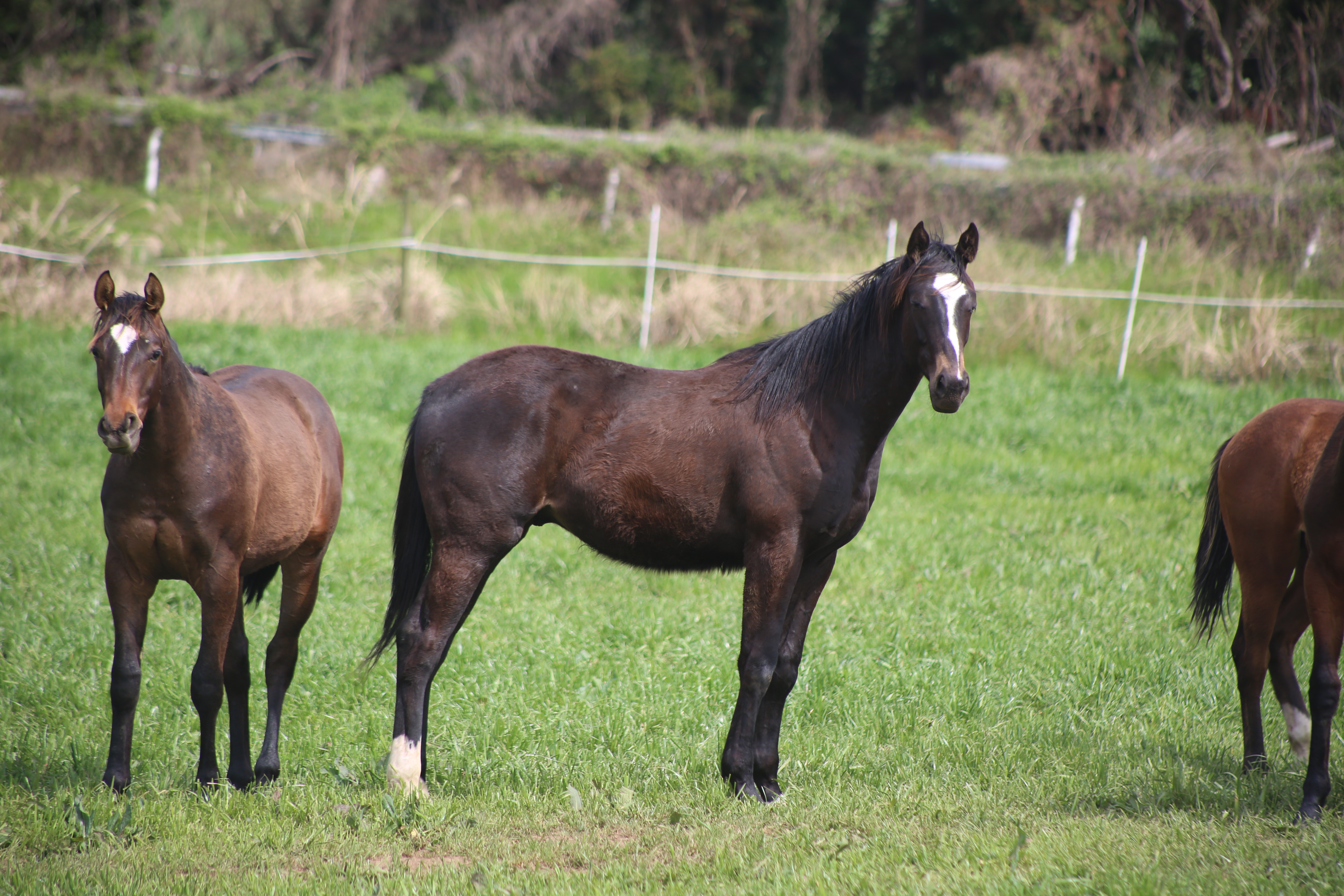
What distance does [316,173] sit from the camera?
65.0 ft

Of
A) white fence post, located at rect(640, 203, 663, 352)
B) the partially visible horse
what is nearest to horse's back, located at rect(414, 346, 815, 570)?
the partially visible horse

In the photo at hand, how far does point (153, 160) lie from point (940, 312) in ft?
62.1

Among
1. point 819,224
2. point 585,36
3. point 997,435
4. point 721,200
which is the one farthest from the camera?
point 585,36

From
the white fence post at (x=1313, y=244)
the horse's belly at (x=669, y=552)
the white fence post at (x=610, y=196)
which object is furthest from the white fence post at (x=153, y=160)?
the white fence post at (x=1313, y=244)

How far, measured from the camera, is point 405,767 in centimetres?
421

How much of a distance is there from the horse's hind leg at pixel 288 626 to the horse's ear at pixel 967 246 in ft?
10.2

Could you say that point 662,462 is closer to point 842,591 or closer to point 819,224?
point 842,591

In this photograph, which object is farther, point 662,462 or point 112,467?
point 662,462

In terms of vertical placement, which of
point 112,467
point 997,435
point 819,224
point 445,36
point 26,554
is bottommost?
point 26,554

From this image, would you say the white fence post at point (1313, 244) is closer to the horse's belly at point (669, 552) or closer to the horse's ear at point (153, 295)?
the horse's belly at point (669, 552)

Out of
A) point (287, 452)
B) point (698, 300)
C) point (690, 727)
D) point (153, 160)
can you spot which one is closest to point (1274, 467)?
point (690, 727)

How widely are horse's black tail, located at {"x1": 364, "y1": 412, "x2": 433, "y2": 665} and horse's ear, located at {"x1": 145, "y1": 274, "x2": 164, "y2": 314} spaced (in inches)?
44.8

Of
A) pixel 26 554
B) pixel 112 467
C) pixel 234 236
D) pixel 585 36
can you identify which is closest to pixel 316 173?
pixel 234 236

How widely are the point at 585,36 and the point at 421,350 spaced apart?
62.3ft
